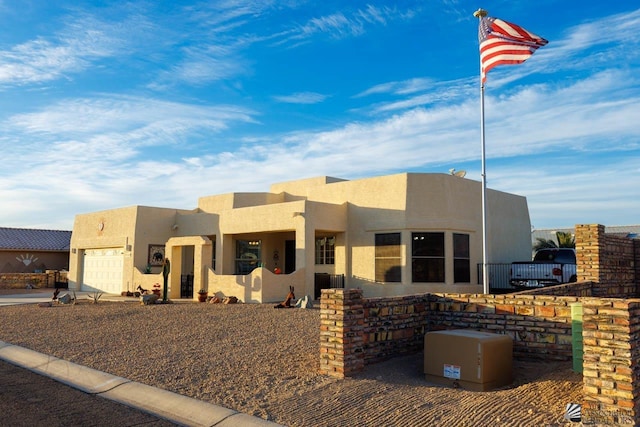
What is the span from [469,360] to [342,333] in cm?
181

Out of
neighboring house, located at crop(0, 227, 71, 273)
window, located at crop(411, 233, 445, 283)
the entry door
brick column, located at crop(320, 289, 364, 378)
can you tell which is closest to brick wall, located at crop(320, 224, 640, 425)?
brick column, located at crop(320, 289, 364, 378)

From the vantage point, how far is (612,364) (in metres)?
5.98

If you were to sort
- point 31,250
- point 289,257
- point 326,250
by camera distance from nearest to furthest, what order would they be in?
point 326,250 → point 289,257 → point 31,250

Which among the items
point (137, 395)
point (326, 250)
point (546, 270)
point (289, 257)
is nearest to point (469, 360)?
point (137, 395)

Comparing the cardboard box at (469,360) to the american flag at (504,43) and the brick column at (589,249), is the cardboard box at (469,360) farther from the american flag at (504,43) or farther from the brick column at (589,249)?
the american flag at (504,43)

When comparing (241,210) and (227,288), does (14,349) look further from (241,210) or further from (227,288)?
(241,210)

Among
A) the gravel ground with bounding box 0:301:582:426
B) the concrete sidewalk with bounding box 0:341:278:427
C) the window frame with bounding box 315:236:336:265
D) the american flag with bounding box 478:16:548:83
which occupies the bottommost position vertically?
the concrete sidewalk with bounding box 0:341:278:427

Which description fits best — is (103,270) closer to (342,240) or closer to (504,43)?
(342,240)

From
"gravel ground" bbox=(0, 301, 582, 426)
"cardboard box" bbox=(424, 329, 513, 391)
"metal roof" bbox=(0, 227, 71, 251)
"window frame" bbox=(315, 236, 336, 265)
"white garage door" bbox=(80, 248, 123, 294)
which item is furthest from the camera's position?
"metal roof" bbox=(0, 227, 71, 251)

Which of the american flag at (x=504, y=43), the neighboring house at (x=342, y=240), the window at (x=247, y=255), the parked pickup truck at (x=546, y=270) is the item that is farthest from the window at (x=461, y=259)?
the window at (x=247, y=255)

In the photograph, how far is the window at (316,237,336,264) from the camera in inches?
892

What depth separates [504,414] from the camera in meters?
6.21

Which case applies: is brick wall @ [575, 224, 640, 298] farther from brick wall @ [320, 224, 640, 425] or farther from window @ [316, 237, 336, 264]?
window @ [316, 237, 336, 264]

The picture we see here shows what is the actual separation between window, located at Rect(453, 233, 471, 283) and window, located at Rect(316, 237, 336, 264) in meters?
4.94
